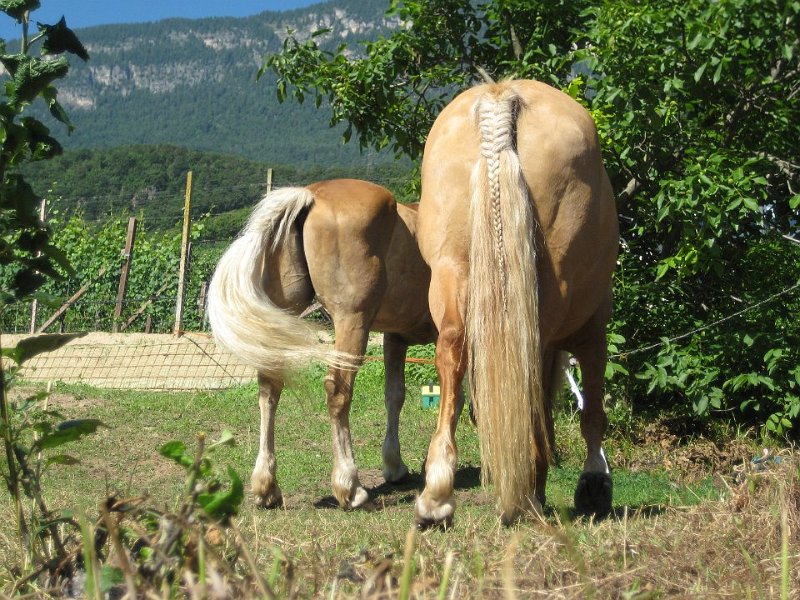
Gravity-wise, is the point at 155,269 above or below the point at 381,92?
below

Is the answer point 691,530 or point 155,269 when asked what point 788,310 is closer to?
point 691,530

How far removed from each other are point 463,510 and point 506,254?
5.79 feet

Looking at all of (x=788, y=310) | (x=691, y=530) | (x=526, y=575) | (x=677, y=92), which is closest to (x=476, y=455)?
(x=788, y=310)

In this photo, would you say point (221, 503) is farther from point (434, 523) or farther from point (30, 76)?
point (434, 523)

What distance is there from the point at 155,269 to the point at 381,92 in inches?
545

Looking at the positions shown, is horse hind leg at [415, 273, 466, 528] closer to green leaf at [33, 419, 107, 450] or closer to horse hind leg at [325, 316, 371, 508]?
green leaf at [33, 419, 107, 450]

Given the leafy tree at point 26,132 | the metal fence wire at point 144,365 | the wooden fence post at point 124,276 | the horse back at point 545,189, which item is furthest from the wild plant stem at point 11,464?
the wooden fence post at point 124,276

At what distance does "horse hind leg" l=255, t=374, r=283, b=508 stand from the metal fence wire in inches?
238

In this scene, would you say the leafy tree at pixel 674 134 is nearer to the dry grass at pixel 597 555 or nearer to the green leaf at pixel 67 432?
the dry grass at pixel 597 555

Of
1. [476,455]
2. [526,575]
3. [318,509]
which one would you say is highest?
[526,575]

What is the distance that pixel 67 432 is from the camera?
7.64 feet

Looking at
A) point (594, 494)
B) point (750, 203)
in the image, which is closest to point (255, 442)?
point (594, 494)

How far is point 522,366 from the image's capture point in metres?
3.59

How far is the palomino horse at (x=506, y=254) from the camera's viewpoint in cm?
359
